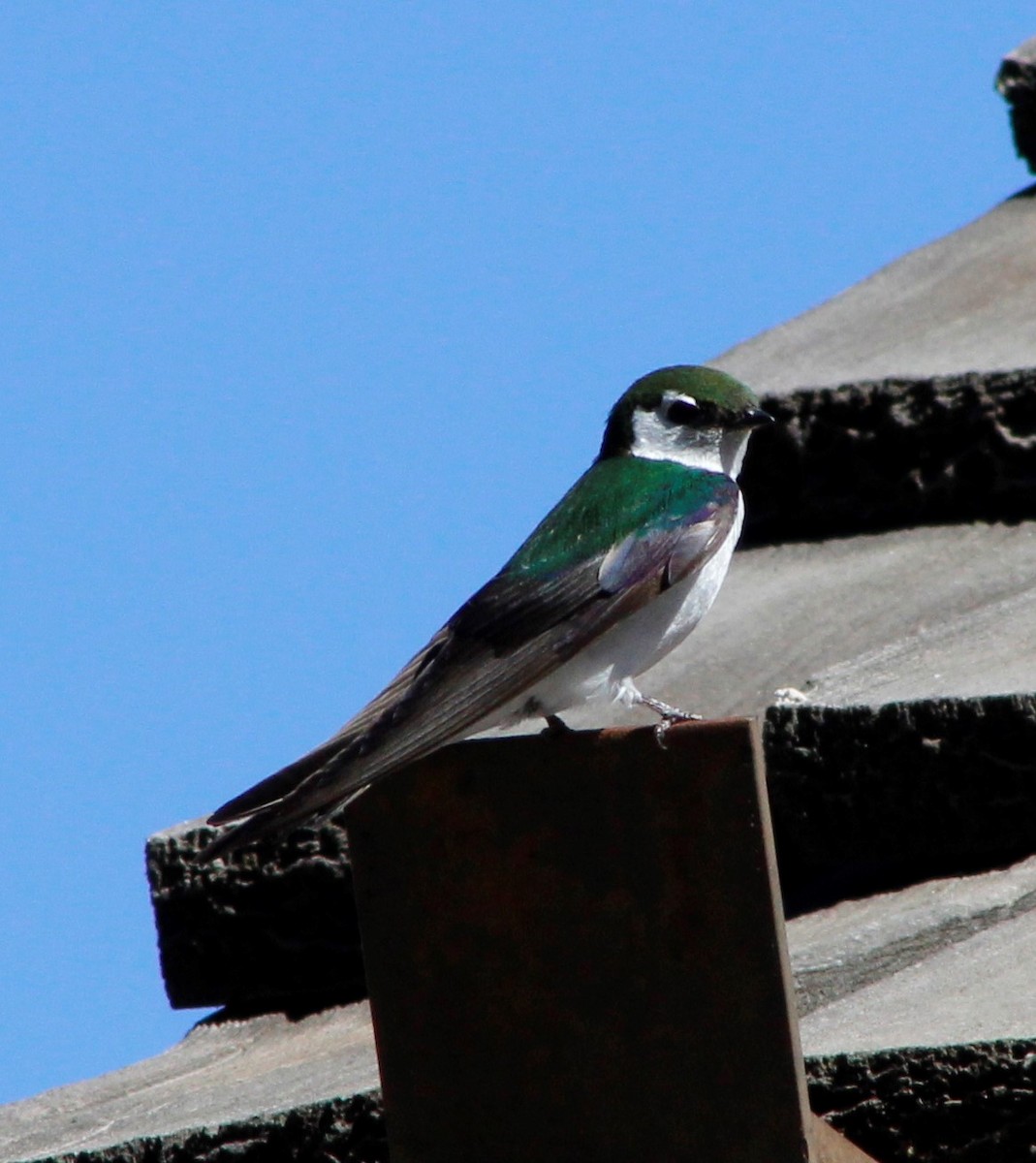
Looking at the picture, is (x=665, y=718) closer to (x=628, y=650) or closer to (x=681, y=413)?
(x=628, y=650)

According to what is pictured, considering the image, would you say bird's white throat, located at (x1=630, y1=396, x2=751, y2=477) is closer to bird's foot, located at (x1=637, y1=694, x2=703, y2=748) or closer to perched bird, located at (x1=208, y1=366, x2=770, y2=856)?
perched bird, located at (x1=208, y1=366, x2=770, y2=856)

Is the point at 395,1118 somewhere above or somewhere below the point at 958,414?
below

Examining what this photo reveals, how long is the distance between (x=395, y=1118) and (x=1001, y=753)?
1.04 m

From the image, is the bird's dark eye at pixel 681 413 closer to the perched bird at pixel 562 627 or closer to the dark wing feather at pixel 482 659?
the perched bird at pixel 562 627

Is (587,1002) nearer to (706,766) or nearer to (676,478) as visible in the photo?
(706,766)

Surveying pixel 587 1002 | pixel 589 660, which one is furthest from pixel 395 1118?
pixel 589 660

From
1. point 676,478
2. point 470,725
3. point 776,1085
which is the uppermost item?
point 676,478

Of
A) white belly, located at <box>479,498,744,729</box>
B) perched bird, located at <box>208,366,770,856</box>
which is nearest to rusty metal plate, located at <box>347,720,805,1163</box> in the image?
perched bird, located at <box>208,366,770,856</box>

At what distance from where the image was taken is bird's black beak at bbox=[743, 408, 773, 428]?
370 cm

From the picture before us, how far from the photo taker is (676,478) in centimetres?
333

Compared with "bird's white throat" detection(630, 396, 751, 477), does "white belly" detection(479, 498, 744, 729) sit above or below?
below

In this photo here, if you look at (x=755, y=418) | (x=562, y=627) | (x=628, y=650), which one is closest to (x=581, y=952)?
(x=562, y=627)

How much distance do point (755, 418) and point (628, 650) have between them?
2.63ft

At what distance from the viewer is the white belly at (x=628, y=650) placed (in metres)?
2.90
